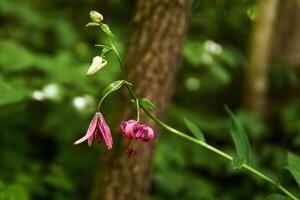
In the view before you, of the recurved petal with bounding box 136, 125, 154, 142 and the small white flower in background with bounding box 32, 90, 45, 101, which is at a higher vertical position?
the recurved petal with bounding box 136, 125, 154, 142

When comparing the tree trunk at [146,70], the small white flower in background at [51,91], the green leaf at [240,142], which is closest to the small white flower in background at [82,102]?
the small white flower in background at [51,91]

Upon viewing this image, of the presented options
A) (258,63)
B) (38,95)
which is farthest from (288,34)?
(38,95)

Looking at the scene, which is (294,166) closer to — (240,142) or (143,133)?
(240,142)

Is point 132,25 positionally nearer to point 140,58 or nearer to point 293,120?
point 140,58

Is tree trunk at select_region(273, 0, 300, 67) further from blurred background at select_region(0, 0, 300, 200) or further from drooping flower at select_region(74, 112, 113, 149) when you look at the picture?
drooping flower at select_region(74, 112, 113, 149)

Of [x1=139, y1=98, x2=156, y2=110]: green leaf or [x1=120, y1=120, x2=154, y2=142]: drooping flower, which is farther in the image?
[x1=139, y1=98, x2=156, y2=110]: green leaf

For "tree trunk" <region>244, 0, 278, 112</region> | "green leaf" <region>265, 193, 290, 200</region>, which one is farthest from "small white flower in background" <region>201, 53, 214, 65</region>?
"green leaf" <region>265, 193, 290, 200</region>

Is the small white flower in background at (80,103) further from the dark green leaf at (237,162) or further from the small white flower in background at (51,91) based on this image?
the dark green leaf at (237,162)
